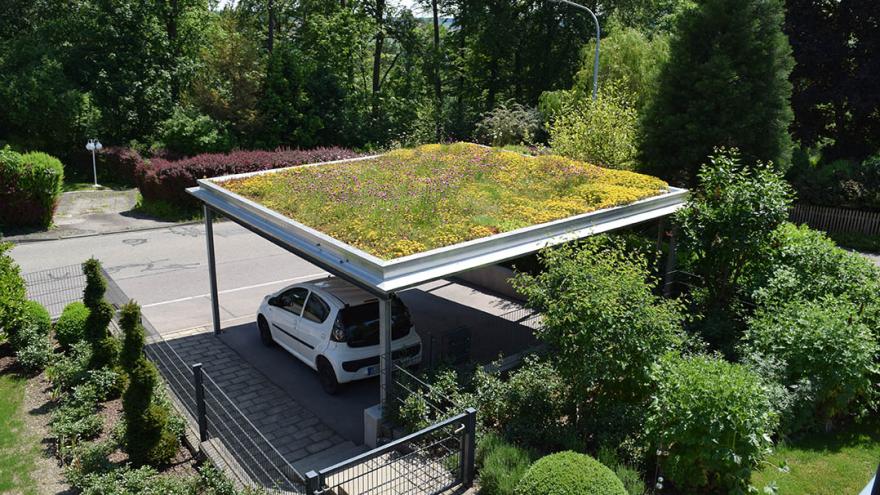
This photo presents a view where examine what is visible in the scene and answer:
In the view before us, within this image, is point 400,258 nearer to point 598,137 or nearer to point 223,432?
point 223,432

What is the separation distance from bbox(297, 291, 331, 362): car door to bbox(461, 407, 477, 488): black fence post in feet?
11.6

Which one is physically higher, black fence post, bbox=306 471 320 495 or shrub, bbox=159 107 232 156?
shrub, bbox=159 107 232 156

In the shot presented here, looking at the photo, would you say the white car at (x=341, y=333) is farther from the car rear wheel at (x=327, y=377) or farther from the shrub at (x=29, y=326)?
the shrub at (x=29, y=326)

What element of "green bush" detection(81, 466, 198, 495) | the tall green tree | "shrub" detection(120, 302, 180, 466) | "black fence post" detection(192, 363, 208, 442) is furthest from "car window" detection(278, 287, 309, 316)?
the tall green tree

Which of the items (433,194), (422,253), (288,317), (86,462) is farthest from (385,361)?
(86,462)

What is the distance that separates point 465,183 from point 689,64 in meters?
8.63

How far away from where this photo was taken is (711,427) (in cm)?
709

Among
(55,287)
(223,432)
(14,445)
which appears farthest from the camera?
(55,287)

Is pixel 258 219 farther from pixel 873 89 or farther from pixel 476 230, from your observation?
pixel 873 89

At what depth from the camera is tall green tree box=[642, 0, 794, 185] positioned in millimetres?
17125

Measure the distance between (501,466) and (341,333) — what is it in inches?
151

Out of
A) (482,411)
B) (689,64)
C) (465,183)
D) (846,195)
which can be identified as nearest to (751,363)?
(482,411)

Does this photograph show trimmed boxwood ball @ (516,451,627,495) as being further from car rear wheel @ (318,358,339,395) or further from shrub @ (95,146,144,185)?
shrub @ (95,146,144,185)

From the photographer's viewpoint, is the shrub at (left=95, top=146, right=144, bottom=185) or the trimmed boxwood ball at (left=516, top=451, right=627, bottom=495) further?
the shrub at (left=95, top=146, right=144, bottom=185)
